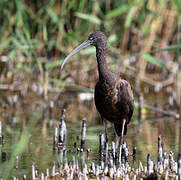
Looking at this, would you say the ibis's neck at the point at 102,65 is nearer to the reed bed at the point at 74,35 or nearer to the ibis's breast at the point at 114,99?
the ibis's breast at the point at 114,99

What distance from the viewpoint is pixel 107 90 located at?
5.95m

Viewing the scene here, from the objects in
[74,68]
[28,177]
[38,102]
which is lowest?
[28,177]

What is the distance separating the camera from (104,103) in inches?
235

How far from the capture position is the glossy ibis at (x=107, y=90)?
5961 millimetres

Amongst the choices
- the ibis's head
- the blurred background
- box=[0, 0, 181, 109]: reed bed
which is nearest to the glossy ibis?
the ibis's head

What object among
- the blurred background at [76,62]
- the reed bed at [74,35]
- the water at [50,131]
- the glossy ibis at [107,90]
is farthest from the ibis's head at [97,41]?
the reed bed at [74,35]

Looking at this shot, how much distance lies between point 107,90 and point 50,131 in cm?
177

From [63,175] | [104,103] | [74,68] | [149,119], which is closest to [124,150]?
[104,103]

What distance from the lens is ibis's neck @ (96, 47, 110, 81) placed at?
5.97 meters

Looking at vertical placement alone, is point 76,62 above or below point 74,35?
below

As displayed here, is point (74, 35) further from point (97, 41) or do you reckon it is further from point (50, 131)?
point (97, 41)

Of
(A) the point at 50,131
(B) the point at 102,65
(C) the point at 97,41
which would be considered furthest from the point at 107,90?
(A) the point at 50,131

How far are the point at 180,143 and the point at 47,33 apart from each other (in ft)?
13.1

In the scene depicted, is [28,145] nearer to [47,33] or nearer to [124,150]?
[124,150]
